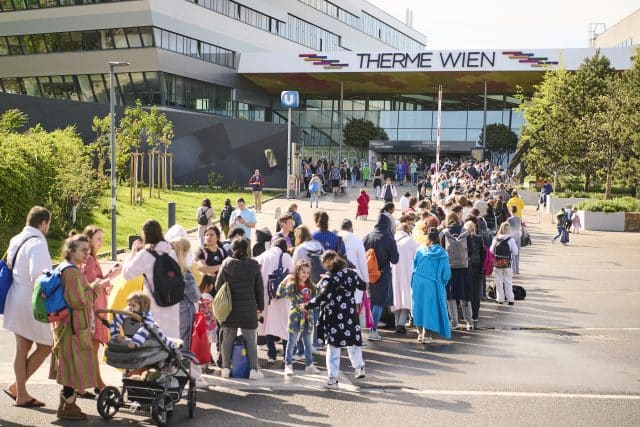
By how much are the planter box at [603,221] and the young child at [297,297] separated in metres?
25.4

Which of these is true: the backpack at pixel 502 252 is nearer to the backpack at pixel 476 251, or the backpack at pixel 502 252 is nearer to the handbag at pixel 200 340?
the backpack at pixel 476 251

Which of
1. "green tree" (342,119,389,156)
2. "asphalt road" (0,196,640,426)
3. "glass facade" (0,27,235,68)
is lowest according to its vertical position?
"asphalt road" (0,196,640,426)

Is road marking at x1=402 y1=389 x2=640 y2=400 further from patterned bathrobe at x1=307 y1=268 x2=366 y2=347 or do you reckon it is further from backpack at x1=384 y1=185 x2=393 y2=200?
backpack at x1=384 y1=185 x2=393 y2=200

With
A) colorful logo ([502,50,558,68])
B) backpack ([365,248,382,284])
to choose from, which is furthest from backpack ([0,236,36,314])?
colorful logo ([502,50,558,68])

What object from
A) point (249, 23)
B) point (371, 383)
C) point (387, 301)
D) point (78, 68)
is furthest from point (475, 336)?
point (249, 23)

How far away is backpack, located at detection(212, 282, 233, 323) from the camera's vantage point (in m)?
9.57

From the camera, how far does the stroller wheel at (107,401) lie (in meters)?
8.09

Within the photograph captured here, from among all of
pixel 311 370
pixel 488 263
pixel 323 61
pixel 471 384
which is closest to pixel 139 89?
pixel 323 61

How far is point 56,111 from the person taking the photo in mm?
41125

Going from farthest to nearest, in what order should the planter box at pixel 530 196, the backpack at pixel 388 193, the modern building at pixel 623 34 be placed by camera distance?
the modern building at pixel 623 34 < the planter box at pixel 530 196 < the backpack at pixel 388 193

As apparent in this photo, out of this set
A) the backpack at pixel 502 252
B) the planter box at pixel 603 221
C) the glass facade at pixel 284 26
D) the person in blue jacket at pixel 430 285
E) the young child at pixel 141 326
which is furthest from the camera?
the glass facade at pixel 284 26

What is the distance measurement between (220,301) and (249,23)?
170ft

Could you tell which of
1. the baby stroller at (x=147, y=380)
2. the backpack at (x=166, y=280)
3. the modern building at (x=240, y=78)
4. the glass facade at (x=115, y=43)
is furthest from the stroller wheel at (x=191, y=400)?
the glass facade at (x=115, y=43)

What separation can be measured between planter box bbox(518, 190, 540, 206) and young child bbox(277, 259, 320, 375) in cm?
3658
